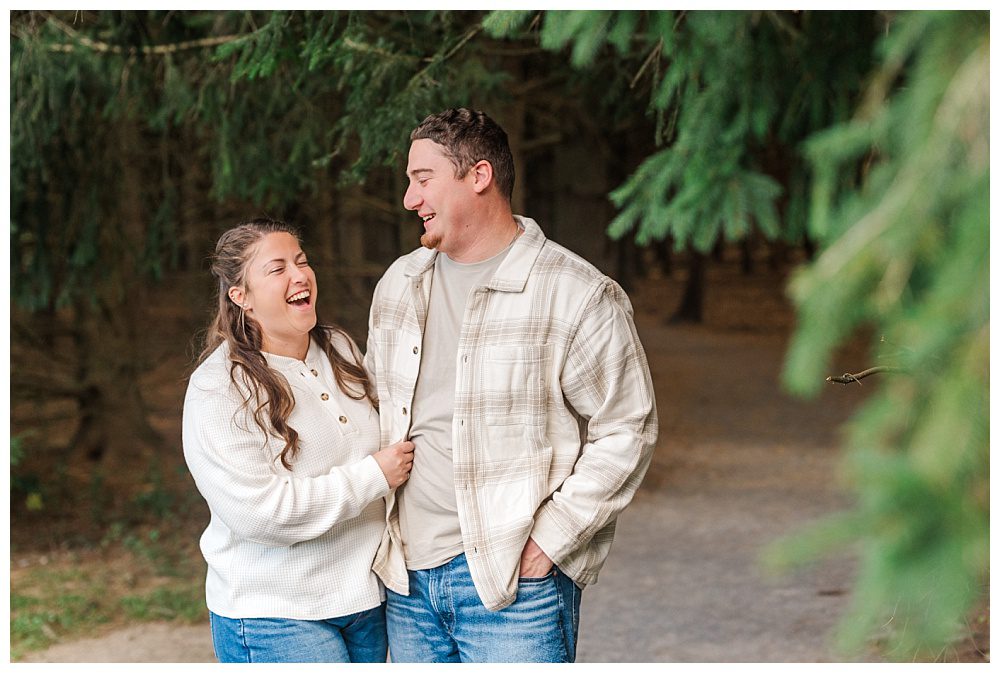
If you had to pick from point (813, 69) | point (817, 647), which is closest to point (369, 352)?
point (813, 69)

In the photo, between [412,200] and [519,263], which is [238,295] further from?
[519,263]

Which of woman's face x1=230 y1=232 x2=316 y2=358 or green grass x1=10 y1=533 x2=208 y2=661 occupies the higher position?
woman's face x1=230 y1=232 x2=316 y2=358

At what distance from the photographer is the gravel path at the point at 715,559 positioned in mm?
5125

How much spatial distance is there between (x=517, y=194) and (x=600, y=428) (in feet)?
16.2

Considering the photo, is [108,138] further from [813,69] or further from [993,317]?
[993,317]

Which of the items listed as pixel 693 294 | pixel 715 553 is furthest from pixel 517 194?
pixel 693 294

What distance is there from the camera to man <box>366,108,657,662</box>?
7.56 ft

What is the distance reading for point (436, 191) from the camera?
7.59ft

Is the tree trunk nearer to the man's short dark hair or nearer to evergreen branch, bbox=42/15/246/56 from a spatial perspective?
evergreen branch, bbox=42/15/246/56

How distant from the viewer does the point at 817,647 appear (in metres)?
5.02

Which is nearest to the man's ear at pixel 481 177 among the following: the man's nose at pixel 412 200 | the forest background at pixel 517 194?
the man's nose at pixel 412 200

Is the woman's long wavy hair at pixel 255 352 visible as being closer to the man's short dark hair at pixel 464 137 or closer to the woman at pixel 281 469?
the woman at pixel 281 469

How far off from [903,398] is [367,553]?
151 centimetres

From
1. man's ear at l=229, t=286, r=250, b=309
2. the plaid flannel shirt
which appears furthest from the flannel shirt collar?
man's ear at l=229, t=286, r=250, b=309
